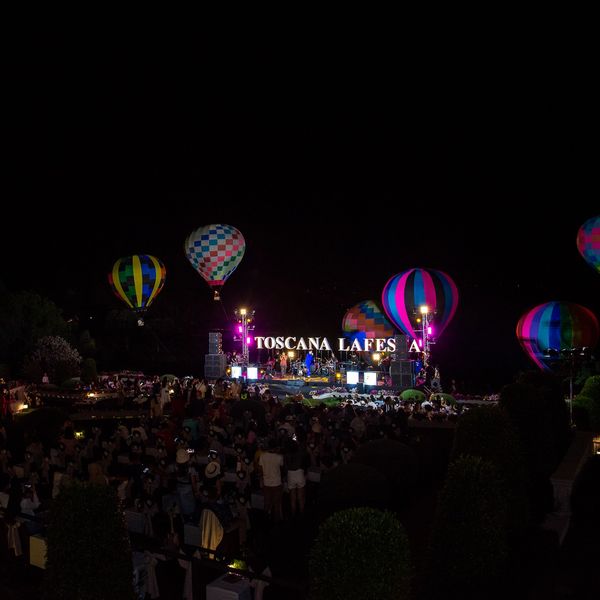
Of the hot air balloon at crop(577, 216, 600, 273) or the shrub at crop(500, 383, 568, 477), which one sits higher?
the hot air balloon at crop(577, 216, 600, 273)

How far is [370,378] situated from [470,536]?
21053 mm

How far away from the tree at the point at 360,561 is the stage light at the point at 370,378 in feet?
74.0

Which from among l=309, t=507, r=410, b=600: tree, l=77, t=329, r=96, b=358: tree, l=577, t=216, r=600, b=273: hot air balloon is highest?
l=577, t=216, r=600, b=273: hot air balloon

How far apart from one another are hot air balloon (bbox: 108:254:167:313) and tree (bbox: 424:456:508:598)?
28308 mm

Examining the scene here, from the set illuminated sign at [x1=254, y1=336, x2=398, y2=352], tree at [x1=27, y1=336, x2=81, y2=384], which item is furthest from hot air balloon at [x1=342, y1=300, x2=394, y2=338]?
tree at [x1=27, y1=336, x2=81, y2=384]

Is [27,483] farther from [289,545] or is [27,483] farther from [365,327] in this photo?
[365,327]

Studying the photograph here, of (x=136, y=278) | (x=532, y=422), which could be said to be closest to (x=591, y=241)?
(x=532, y=422)

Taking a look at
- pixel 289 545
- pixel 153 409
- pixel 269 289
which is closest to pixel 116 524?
pixel 289 545

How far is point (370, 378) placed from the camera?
28188 mm

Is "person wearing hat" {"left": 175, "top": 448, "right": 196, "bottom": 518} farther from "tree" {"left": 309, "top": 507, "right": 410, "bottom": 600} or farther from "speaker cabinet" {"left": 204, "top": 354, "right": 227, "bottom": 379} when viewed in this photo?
"speaker cabinet" {"left": 204, "top": 354, "right": 227, "bottom": 379}

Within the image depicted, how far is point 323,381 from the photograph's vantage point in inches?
1179

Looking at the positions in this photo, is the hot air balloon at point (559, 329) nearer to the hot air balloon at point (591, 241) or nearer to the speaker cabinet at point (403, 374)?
the hot air balloon at point (591, 241)

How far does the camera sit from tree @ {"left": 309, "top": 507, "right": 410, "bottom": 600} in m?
5.47

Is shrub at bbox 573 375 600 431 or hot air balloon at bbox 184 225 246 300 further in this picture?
hot air balloon at bbox 184 225 246 300
